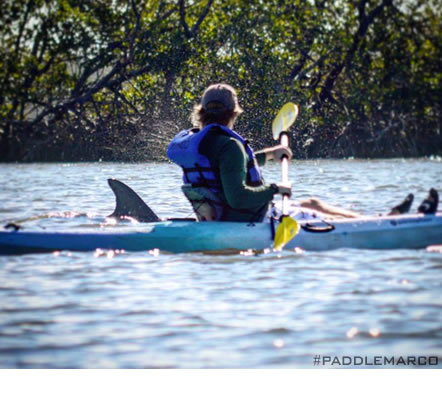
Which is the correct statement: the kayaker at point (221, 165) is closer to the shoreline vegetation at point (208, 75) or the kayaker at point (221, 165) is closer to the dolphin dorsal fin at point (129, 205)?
the dolphin dorsal fin at point (129, 205)

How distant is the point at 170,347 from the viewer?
307cm

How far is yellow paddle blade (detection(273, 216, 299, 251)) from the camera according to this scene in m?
4.46

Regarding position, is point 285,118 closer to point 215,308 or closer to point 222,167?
point 222,167

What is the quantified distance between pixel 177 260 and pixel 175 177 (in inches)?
242

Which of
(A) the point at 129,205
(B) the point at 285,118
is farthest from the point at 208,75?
(B) the point at 285,118

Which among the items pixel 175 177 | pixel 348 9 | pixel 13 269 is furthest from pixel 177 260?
pixel 348 9

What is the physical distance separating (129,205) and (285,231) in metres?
1.45

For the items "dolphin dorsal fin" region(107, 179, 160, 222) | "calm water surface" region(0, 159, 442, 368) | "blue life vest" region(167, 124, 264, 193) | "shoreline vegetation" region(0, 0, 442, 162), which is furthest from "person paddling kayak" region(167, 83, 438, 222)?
"shoreline vegetation" region(0, 0, 442, 162)

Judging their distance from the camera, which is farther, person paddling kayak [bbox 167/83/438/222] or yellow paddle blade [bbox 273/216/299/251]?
yellow paddle blade [bbox 273/216/299/251]

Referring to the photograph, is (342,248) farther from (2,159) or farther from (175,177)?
(2,159)

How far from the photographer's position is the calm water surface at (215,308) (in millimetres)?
3016

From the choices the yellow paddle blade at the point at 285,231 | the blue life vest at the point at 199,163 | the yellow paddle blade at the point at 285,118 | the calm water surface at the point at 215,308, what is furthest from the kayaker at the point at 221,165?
the yellow paddle blade at the point at 285,118

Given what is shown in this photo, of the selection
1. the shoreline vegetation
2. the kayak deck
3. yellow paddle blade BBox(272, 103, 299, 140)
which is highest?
the shoreline vegetation

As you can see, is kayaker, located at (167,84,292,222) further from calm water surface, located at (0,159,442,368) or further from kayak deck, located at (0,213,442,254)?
calm water surface, located at (0,159,442,368)
